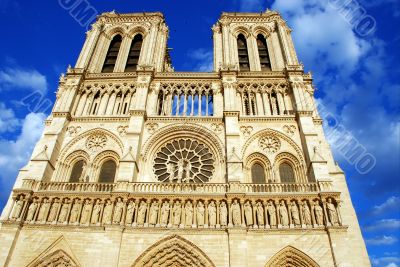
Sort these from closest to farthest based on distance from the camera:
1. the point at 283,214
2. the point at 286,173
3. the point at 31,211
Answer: the point at 283,214 → the point at 31,211 → the point at 286,173

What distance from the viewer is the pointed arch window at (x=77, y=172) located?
1611 centimetres

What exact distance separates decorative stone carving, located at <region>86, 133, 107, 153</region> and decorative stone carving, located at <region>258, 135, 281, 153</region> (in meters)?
8.63

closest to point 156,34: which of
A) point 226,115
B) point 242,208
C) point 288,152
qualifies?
point 226,115

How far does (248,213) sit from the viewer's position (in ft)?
44.0

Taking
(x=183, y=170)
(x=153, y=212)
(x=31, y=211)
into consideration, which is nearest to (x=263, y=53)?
(x=183, y=170)

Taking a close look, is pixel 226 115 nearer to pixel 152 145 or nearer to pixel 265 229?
pixel 152 145

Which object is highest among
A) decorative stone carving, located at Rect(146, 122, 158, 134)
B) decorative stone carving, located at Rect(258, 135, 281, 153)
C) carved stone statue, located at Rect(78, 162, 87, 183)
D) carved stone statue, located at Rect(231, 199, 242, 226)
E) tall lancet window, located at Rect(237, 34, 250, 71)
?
tall lancet window, located at Rect(237, 34, 250, 71)

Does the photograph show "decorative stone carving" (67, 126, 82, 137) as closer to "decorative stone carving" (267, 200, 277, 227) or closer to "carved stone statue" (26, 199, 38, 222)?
"carved stone statue" (26, 199, 38, 222)

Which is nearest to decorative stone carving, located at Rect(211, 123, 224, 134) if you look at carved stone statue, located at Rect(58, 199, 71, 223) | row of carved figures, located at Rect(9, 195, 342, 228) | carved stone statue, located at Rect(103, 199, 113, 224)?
row of carved figures, located at Rect(9, 195, 342, 228)

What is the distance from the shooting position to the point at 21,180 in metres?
15.6

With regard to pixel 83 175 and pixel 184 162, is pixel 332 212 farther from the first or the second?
pixel 83 175

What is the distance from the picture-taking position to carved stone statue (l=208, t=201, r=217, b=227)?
13.2 metres

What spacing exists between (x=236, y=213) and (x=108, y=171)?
24.0ft

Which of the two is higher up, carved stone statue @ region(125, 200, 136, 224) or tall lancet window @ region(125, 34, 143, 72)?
tall lancet window @ region(125, 34, 143, 72)
